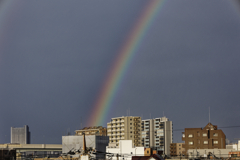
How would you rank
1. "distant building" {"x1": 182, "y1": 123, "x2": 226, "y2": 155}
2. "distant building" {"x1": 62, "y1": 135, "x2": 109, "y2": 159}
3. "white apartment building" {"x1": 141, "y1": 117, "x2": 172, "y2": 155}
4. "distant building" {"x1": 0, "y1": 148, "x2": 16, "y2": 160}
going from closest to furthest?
"distant building" {"x1": 0, "y1": 148, "x2": 16, "y2": 160}
"distant building" {"x1": 182, "y1": 123, "x2": 226, "y2": 155}
"distant building" {"x1": 62, "y1": 135, "x2": 109, "y2": 159}
"white apartment building" {"x1": 141, "y1": 117, "x2": 172, "y2": 155}

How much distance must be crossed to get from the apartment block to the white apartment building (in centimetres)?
799

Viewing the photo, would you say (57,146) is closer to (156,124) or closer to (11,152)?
(156,124)

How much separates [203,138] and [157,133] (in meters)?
58.9

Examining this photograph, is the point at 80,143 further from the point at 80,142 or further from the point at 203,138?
the point at 203,138

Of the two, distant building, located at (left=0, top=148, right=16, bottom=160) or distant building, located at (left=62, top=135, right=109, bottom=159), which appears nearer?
distant building, located at (left=0, top=148, right=16, bottom=160)

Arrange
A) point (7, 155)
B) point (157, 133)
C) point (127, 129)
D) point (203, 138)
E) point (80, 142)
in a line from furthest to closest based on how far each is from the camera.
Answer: point (157, 133) → point (127, 129) → point (80, 142) → point (203, 138) → point (7, 155)

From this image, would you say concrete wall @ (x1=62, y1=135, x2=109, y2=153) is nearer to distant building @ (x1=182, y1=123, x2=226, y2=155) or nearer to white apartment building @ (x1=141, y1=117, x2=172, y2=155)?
distant building @ (x1=182, y1=123, x2=226, y2=155)

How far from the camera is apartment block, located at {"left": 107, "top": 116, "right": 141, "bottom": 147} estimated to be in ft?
539

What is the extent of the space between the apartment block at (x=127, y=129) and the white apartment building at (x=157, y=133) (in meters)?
7.99

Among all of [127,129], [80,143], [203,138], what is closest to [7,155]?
[80,143]

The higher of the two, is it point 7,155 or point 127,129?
point 127,129

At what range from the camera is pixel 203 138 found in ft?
365

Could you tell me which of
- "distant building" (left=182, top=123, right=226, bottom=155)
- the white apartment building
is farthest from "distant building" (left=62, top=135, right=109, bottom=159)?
the white apartment building

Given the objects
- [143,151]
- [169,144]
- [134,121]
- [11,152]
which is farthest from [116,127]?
[11,152]
